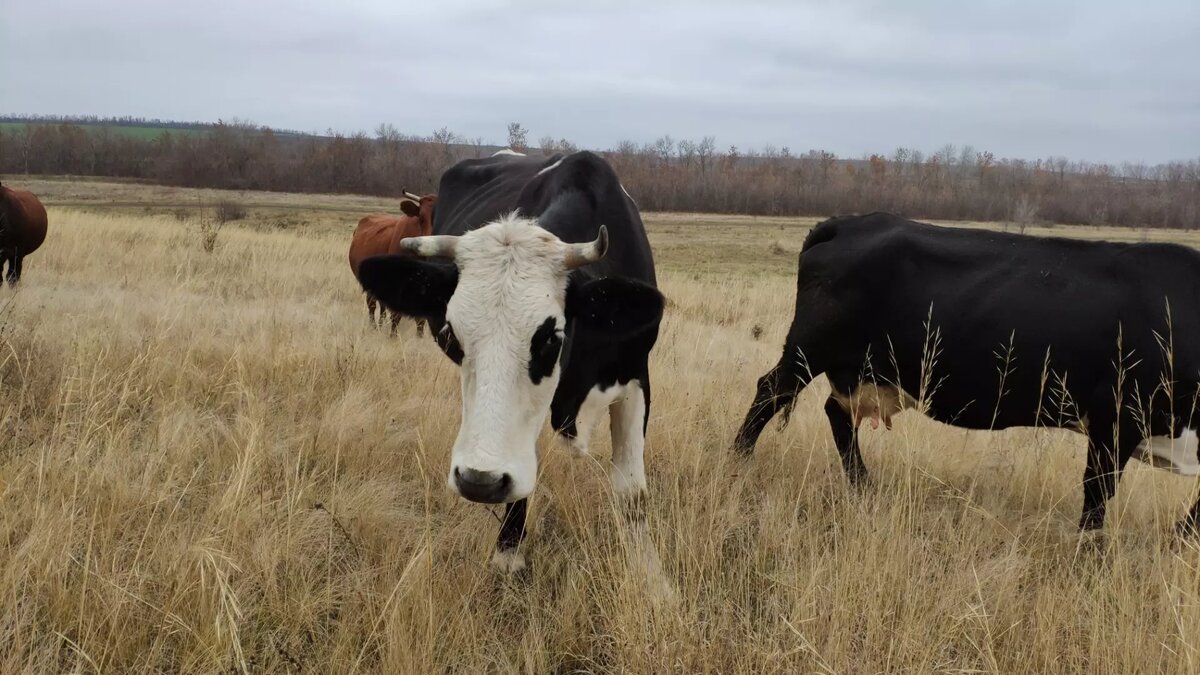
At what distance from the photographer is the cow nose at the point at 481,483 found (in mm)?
2600

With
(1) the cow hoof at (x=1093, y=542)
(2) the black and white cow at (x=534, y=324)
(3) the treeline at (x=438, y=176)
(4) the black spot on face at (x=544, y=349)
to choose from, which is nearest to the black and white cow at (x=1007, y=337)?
(1) the cow hoof at (x=1093, y=542)

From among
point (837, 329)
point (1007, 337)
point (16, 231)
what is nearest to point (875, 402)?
point (837, 329)

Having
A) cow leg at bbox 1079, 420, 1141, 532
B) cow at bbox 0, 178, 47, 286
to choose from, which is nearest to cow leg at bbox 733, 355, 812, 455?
cow leg at bbox 1079, 420, 1141, 532

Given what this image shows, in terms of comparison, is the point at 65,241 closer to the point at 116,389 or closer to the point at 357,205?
the point at 116,389

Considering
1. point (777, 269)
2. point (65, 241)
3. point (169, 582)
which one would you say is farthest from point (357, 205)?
point (169, 582)

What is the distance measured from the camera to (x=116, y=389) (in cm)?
473

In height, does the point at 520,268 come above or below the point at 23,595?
above

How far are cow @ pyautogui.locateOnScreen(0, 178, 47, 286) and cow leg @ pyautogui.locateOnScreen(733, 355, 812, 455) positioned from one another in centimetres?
837

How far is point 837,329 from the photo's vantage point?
15.8 ft

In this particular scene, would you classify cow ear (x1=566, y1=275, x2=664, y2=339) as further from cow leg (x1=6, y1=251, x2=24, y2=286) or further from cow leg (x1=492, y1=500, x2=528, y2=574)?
cow leg (x1=6, y1=251, x2=24, y2=286)

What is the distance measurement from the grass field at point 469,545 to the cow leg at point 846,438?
0.12 metres

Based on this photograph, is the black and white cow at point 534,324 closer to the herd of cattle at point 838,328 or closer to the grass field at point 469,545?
the herd of cattle at point 838,328

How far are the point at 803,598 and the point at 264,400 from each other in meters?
3.85

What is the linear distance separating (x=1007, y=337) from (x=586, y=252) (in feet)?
9.09
